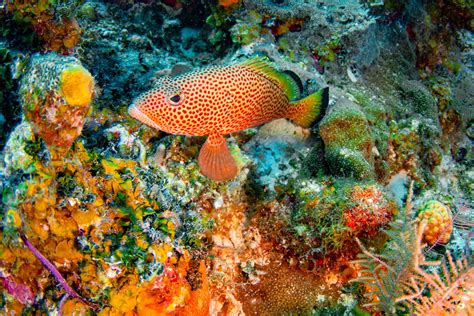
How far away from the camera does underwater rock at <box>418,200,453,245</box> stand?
4133mm

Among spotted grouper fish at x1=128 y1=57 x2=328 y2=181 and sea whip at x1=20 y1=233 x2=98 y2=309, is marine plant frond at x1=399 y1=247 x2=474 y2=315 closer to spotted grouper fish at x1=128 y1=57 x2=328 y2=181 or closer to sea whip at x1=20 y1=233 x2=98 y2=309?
spotted grouper fish at x1=128 y1=57 x2=328 y2=181

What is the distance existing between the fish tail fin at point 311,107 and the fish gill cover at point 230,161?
2cm

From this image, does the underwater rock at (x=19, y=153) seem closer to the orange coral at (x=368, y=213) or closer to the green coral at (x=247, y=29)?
the orange coral at (x=368, y=213)

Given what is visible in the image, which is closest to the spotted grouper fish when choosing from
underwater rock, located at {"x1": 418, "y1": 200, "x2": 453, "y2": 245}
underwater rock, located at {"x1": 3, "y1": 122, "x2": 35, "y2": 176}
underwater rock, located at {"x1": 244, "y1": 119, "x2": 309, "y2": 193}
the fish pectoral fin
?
the fish pectoral fin

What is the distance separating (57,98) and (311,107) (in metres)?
2.67

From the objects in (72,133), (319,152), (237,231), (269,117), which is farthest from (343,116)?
(72,133)

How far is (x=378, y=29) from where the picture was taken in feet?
20.5

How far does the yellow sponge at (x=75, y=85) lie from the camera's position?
7.58ft

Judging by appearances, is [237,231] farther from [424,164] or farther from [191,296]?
[424,164]

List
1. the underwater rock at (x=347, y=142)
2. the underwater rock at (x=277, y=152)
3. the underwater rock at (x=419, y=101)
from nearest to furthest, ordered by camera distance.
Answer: the underwater rock at (x=347, y=142)
the underwater rock at (x=277, y=152)
the underwater rock at (x=419, y=101)

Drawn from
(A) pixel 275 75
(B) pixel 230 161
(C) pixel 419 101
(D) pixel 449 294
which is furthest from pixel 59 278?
(C) pixel 419 101

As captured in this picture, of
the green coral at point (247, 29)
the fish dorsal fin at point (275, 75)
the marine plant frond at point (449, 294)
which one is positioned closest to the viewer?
the marine plant frond at point (449, 294)

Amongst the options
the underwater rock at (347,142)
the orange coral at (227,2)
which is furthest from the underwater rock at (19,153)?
the orange coral at (227,2)

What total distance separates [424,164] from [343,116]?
2085 millimetres
